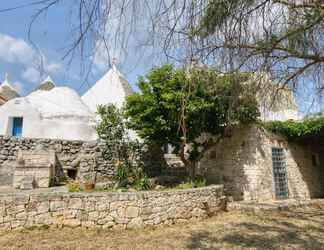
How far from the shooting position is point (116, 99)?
1420 cm

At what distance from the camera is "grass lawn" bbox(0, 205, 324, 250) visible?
5078mm

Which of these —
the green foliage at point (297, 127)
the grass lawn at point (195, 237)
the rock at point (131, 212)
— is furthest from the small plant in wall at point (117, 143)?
the green foliage at point (297, 127)

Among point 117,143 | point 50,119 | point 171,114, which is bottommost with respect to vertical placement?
point 117,143

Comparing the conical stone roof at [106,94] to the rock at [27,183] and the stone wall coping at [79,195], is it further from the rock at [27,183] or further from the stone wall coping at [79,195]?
the stone wall coping at [79,195]

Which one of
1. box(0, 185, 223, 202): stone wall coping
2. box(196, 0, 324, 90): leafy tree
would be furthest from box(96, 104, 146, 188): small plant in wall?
box(196, 0, 324, 90): leafy tree

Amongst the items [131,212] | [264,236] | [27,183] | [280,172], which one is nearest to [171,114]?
[131,212]

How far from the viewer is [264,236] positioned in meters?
5.70

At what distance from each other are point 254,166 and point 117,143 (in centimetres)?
490

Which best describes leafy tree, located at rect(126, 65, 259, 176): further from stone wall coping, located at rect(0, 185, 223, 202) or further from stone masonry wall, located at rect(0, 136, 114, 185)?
stone masonry wall, located at rect(0, 136, 114, 185)

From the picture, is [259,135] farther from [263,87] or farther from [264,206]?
[263,87]

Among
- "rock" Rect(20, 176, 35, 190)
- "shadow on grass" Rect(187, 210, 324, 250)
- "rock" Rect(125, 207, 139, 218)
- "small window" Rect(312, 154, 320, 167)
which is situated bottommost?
"shadow on grass" Rect(187, 210, 324, 250)

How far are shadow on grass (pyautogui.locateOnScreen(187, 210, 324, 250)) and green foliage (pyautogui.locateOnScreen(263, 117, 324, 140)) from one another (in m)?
3.83

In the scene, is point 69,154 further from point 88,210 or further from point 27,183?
point 88,210

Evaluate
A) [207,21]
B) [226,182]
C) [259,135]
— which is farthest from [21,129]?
[207,21]
